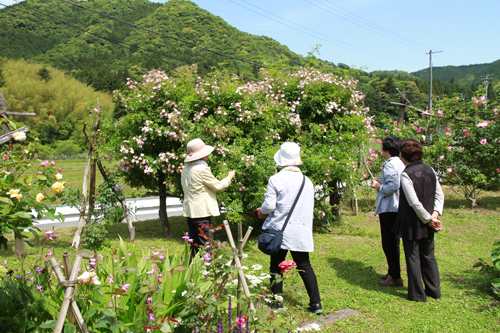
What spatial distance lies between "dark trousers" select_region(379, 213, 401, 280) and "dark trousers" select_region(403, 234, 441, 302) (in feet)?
1.28

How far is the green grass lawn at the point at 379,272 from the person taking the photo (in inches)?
131

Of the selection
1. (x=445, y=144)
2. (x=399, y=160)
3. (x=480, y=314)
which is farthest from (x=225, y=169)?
(x=445, y=144)

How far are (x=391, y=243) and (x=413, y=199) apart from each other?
0.82 metres

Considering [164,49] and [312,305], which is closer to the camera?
[312,305]

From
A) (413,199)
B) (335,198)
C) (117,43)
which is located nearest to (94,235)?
(413,199)

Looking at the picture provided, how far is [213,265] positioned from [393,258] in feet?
8.50

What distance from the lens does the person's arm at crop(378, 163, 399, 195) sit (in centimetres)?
408

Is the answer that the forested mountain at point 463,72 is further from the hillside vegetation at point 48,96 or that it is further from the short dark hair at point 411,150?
the short dark hair at point 411,150

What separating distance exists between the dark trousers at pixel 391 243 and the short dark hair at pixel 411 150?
2.50ft

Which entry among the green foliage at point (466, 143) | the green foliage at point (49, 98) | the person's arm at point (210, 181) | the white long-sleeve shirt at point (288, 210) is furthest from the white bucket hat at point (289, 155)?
the green foliage at point (49, 98)

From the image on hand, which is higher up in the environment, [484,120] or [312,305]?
[484,120]

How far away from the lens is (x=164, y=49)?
49969mm

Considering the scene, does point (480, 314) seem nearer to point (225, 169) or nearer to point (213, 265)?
point (213, 265)

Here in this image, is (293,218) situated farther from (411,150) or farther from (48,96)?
(48,96)
